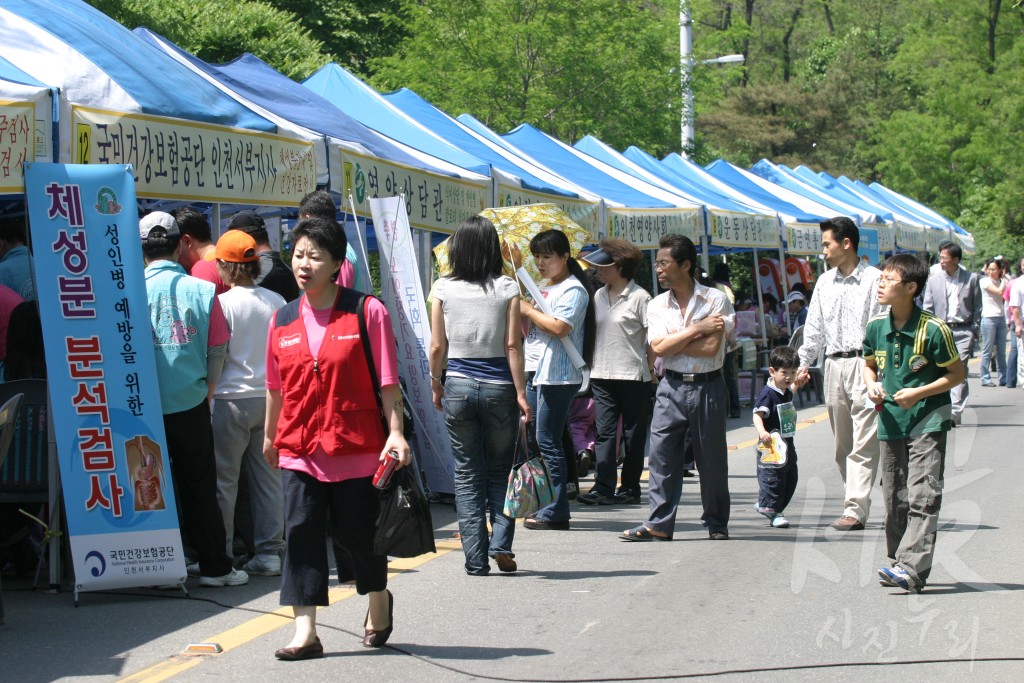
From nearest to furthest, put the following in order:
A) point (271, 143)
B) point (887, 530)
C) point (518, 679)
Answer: point (518, 679)
point (887, 530)
point (271, 143)

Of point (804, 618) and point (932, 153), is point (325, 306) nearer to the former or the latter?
point (804, 618)

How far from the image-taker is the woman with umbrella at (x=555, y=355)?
8.61m

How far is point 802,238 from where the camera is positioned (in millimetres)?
22906

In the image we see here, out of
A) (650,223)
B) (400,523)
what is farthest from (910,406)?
(650,223)

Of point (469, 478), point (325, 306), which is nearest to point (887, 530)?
point (469, 478)

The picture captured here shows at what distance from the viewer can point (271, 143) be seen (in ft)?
28.9

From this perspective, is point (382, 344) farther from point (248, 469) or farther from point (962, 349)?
point (962, 349)

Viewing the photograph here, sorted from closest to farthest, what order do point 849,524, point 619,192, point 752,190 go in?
point 849,524 < point 619,192 < point 752,190

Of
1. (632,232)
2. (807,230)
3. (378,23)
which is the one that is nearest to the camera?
(632,232)

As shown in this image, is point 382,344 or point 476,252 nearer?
point 382,344

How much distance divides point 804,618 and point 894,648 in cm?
62

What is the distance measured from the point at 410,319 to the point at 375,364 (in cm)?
389

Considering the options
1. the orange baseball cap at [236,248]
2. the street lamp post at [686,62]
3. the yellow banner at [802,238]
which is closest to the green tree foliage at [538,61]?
the street lamp post at [686,62]

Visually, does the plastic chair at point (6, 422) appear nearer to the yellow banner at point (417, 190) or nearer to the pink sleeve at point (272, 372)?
the pink sleeve at point (272, 372)
